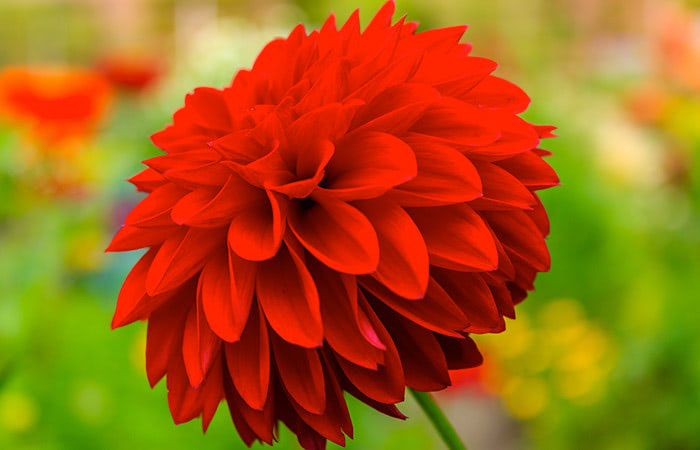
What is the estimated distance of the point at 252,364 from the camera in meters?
0.19

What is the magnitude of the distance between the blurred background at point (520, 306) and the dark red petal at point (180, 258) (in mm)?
311

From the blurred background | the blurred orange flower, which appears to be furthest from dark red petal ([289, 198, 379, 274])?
the blurred orange flower

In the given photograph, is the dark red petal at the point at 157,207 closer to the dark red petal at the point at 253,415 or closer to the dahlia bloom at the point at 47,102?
the dark red petal at the point at 253,415

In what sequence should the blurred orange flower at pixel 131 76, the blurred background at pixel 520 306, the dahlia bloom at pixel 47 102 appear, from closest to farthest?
the blurred background at pixel 520 306 → the dahlia bloom at pixel 47 102 → the blurred orange flower at pixel 131 76

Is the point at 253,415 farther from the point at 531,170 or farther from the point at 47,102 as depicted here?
the point at 47,102

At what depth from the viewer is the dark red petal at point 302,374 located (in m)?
0.18

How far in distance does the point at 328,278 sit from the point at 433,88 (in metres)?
0.05

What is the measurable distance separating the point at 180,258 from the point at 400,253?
2.1 inches

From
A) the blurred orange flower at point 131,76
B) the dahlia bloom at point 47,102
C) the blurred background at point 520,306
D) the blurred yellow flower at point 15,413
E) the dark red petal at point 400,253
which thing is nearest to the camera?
the dark red petal at point 400,253

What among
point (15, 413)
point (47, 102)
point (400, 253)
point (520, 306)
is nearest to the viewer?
point (400, 253)

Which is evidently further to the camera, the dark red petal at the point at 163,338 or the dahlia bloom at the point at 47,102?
the dahlia bloom at the point at 47,102

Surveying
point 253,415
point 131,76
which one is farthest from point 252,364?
point 131,76

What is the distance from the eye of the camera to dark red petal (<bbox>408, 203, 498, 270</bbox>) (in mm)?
173

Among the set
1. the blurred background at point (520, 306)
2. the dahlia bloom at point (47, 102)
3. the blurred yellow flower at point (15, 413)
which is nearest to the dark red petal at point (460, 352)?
the blurred background at point (520, 306)
